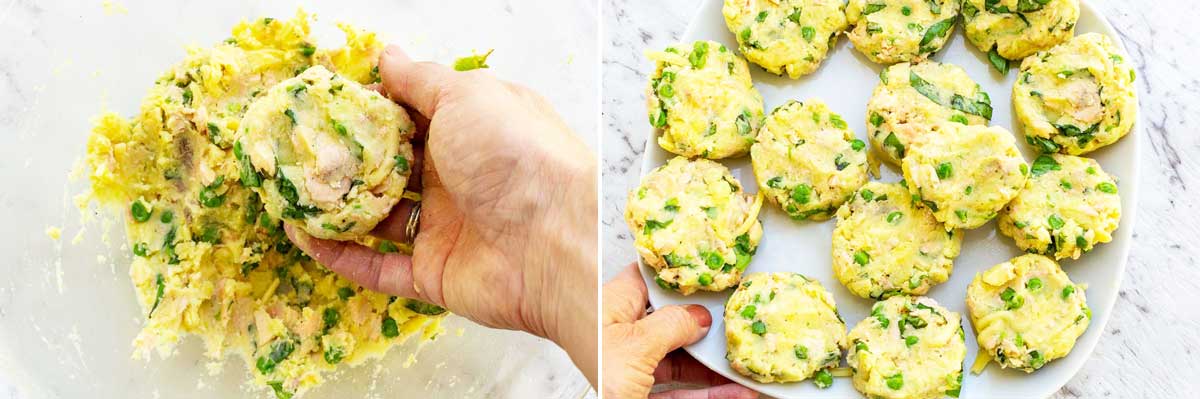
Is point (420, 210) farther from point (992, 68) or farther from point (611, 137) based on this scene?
point (992, 68)

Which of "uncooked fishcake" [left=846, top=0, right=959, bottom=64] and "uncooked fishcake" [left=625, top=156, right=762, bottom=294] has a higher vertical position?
"uncooked fishcake" [left=846, top=0, right=959, bottom=64]

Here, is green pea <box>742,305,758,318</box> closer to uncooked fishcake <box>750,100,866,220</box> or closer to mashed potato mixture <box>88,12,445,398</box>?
uncooked fishcake <box>750,100,866,220</box>

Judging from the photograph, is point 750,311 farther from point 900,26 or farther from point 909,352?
point 900,26

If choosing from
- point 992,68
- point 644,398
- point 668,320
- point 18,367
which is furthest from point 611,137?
point 18,367

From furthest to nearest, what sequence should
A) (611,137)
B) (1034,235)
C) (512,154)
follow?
(611,137) < (1034,235) < (512,154)

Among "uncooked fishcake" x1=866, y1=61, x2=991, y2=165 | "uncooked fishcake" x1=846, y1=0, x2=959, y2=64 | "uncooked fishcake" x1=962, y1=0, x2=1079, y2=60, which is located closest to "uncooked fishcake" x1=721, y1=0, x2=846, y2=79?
"uncooked fishcake" x1=846, y1=0, x2=959, y2=64
